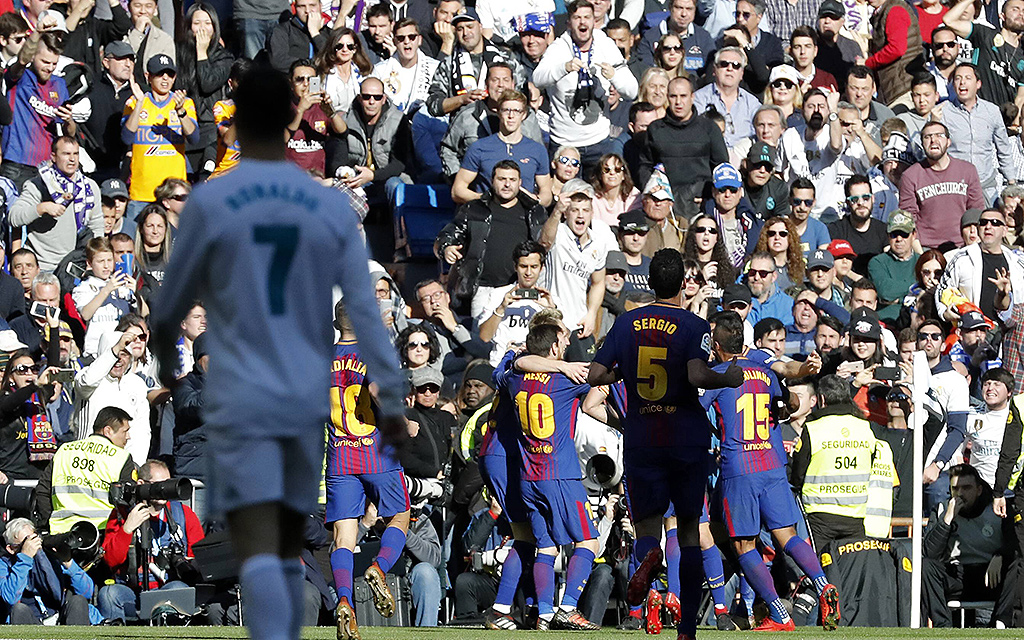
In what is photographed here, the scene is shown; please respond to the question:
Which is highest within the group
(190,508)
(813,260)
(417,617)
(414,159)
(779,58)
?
(779,58)

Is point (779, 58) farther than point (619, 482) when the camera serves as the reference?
Yes


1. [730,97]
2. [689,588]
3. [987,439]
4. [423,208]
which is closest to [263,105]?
[689,588]

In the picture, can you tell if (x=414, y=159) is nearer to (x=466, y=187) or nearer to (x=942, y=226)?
(x=466, y=187)

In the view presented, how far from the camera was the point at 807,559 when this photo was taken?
12391 millimetres

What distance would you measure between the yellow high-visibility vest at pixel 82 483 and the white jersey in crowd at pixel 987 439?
23.0 feet

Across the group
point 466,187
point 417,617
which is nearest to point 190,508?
point 417,617

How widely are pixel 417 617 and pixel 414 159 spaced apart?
5.64m

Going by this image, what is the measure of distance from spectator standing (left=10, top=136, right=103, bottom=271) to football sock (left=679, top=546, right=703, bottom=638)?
8.65 meters

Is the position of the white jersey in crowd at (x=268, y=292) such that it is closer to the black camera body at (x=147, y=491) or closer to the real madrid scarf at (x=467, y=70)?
the black camera body at (x=147, y=491)

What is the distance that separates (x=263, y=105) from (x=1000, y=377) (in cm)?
1057

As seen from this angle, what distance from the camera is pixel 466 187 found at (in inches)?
637

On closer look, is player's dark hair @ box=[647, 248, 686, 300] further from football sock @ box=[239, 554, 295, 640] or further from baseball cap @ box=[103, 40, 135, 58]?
baseball cap @ box=[103, 40, 135, 58]

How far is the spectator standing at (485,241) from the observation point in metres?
15.7

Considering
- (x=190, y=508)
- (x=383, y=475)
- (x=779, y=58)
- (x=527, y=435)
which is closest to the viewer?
(x=383, y=475)
